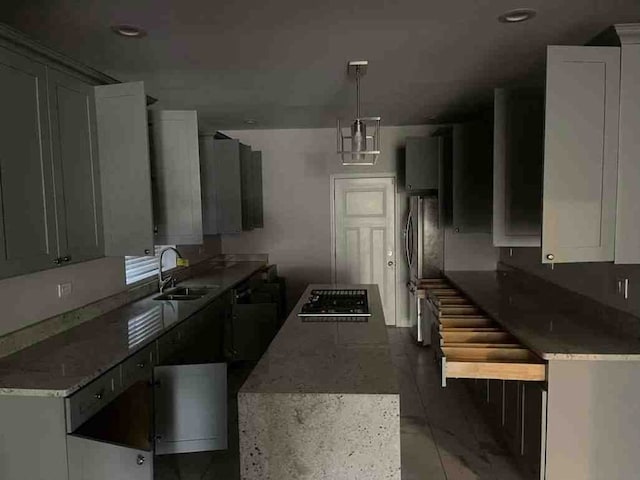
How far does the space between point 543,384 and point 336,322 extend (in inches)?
44.8

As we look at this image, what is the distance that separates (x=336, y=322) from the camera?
9.21 feet

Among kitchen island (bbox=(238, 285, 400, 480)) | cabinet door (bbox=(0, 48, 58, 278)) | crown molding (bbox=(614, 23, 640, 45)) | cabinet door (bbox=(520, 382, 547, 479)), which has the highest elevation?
crown molding (bbox=(614, 23, 640, 45))

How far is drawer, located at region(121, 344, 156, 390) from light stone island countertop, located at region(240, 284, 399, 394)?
0.72 metres

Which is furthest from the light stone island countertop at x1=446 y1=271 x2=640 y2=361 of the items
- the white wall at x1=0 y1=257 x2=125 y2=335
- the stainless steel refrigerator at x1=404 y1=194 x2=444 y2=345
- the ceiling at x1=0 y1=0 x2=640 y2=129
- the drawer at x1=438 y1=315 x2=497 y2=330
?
the white wall at x1=0 y1=257 x2=125 y2=335

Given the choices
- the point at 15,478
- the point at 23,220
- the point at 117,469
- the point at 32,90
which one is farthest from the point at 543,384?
the point at 32,90

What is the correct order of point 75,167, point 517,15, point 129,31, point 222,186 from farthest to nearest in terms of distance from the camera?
point 222,186 < point 75,167 < point 129,31 < point 517,15

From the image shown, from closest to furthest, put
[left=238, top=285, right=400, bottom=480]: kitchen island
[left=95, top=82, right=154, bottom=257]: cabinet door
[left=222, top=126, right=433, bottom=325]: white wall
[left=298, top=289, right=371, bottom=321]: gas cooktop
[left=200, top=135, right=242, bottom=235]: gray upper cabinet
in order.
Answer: [left=238, top=285, right=400, bottom=480]: kitchen island, [left=95, top=82, right=154, bottom=257]: cabinet door, [left=298, top=289, right=371, bottom=321]: gas cooktop, [left=200, top=135, right=242, bottom=235]: gray upper cabinet, [left=222, top=126, right=433, bottom=325]: white wall

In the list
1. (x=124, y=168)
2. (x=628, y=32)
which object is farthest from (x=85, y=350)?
(x=628, y=32)

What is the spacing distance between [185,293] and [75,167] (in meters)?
1.86

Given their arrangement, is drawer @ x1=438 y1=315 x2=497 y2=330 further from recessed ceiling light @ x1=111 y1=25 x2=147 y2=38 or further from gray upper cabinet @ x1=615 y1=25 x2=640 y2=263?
recessed ceiling light @ x1=111 y1=25 x2=147 y2=38

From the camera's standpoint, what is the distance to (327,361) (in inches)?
83.3

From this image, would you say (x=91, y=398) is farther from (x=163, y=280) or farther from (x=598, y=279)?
(x=598, y=279)

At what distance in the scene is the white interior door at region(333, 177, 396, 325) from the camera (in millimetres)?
5887

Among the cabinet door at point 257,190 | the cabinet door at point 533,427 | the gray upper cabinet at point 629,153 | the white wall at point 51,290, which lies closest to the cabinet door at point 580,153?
the gray upper cabinet at point 629,153
